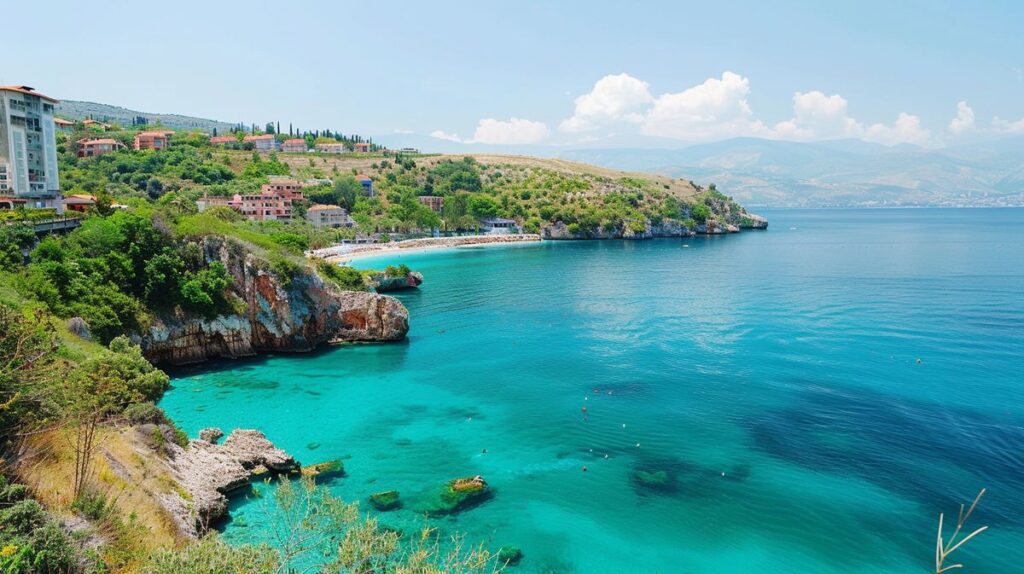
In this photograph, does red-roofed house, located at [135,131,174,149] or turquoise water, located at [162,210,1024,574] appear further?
red-roofed house, located at [135,131,174,149]

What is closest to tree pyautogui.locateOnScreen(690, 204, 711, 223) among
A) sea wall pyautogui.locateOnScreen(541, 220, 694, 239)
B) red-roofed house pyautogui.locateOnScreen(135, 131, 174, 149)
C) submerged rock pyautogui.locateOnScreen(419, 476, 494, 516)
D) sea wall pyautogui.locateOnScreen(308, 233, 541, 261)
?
sea wall pyautogui.locateOnScreen(541, 220, 694, 239)

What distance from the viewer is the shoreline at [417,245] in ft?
388

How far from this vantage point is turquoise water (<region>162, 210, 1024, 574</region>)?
26547mm

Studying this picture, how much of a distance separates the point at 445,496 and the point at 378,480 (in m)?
4.07

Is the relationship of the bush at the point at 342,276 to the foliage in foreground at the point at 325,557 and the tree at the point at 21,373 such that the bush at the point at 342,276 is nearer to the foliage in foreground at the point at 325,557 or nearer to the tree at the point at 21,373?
the tree at the point at 21,373

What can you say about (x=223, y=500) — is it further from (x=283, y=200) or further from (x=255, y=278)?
(x=283, y=200)

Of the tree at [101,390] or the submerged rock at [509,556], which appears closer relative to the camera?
the tree at [101,390]

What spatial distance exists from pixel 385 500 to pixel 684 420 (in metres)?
20.1

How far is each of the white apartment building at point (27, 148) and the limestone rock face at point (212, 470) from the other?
50957mm

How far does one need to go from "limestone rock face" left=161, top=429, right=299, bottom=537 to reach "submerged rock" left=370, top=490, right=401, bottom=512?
17.9 feet

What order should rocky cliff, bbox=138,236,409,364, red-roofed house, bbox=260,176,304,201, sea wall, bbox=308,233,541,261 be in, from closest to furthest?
rocky cliff, bbox=138,236,409,364, sea wall, bbox=308,233,541,261, red-roofed house, bbox=260,176,304,201

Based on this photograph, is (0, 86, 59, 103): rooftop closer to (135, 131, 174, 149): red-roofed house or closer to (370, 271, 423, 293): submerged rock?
(370, 271, 423, 293): submerged rock

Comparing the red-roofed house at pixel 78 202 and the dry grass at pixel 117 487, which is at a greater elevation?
the red-roofed house at pixel 78 202

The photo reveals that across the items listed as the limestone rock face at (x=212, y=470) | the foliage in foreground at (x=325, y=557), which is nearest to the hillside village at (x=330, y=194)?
the limestone rock face at (x=212, y=470)
